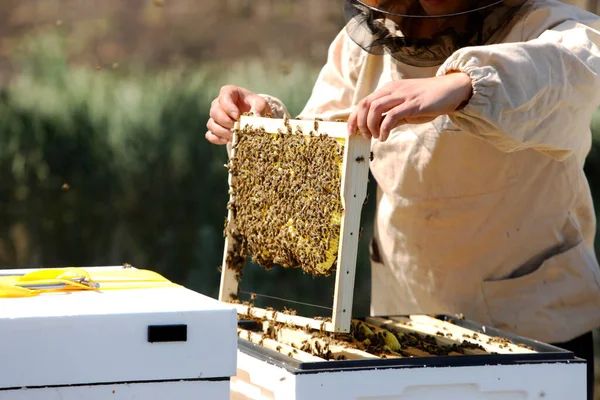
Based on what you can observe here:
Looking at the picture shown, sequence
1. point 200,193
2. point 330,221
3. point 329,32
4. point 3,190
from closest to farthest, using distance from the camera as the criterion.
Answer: point 330,221 < point 3,190 < point 200,193 < point 329,32

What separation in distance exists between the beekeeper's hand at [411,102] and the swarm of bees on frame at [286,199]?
0.64 feet

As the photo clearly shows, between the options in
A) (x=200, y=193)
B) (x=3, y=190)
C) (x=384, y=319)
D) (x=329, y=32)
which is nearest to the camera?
(x=384, y=319)

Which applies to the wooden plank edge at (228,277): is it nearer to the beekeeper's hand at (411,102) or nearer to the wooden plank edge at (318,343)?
the wooden plank edge at (318,343)

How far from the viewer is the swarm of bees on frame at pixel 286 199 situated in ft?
7.22

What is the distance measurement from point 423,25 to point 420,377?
111cm

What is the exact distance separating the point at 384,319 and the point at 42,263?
2.18 metres

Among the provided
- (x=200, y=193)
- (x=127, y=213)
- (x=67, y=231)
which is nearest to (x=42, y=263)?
(x=67, y=231)

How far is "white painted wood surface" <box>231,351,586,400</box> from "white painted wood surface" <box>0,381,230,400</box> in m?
0.19

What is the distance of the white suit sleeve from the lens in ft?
6.46

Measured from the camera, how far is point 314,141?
228 centimetres

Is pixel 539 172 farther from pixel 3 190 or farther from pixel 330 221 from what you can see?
pixel 3 190

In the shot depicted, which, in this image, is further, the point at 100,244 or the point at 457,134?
the point at 100,244

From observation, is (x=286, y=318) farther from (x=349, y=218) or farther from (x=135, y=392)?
(x=135, y=392)

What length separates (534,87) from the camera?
204cm
